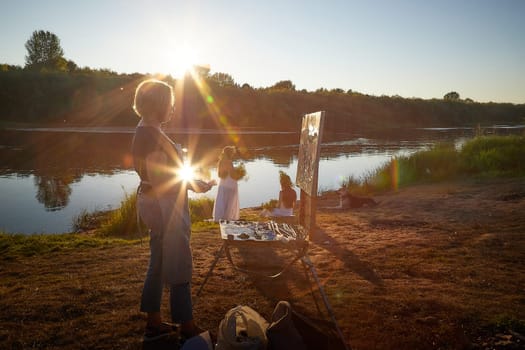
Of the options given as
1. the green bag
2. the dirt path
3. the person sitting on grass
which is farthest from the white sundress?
the green bag

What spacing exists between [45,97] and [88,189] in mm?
36946

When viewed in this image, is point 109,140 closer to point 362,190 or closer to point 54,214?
point 54,214

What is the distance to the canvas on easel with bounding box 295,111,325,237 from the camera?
5.66 m

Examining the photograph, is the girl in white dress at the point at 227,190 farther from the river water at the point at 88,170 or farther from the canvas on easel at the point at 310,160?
the river water at the point at 88,170

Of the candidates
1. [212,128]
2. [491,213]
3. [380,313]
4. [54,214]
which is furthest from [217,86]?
[380,313]

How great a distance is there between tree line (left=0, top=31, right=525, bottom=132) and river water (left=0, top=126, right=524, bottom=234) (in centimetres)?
920

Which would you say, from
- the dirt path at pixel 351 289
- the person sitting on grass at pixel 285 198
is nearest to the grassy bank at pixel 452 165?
the person sitting on grass at pixel 285 198

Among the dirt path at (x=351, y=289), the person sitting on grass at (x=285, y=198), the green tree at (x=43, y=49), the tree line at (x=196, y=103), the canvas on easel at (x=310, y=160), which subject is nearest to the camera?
the dirt path at (x=351, y=289)

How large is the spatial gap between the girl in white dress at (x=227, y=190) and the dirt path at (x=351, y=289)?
787mm

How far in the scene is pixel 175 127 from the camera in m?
48.1

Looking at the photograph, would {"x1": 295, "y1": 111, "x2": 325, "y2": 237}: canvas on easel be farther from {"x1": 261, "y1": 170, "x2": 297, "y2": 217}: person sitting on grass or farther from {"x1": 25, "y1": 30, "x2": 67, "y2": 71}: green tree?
{"x1": 25, "y1": 30, "x2": 67, "y2": 71}: green tree

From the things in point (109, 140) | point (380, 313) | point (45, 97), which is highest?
point (45, 97)

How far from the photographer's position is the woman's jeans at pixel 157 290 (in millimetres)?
3283

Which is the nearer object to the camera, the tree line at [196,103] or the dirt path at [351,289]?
the dirt path at [351,289]
